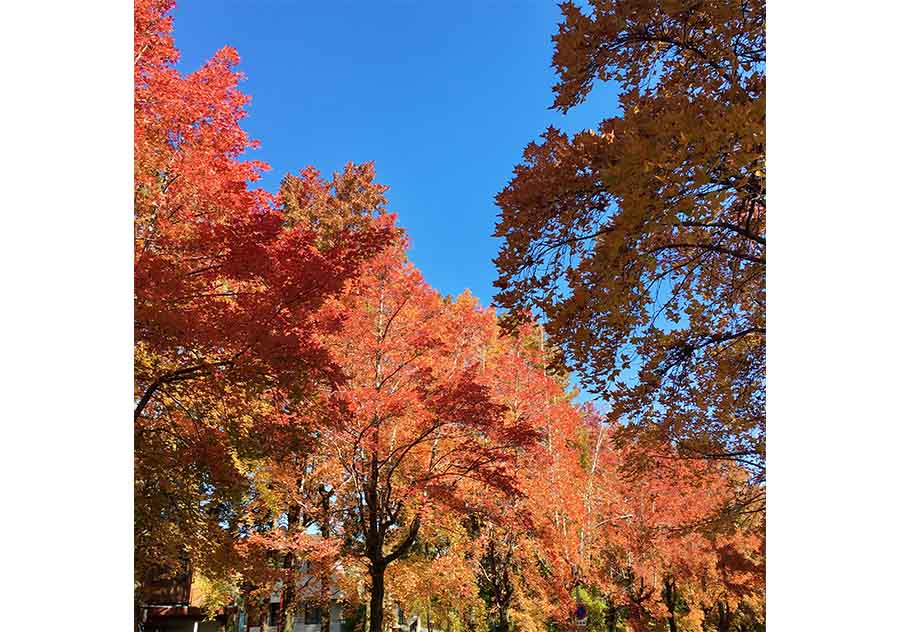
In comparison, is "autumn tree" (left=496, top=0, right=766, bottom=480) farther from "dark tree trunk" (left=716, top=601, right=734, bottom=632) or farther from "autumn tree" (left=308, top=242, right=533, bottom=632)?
"dark tree trunk" (left=716, top=601, right=734, bottom=632)

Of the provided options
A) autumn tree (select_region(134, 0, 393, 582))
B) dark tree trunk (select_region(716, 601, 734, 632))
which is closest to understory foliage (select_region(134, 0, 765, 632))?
autumn tree (select_region(134, 0, 393, 582))

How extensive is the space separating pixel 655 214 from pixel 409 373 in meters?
4.43

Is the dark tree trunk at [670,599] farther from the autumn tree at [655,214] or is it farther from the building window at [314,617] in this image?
the autumn tree at [655,214]

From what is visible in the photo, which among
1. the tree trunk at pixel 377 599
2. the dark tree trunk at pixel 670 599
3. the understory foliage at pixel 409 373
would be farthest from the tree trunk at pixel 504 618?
the tree trunk at pixel 377 599

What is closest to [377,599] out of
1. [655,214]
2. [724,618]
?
[655,214]

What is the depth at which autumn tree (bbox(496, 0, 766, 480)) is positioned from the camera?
1.69 metres

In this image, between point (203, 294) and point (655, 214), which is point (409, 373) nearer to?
point (203, 294)

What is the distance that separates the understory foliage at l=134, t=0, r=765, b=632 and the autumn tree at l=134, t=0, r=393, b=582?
15mm

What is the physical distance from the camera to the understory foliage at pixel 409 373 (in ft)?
7.80

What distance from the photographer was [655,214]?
66.1 inches

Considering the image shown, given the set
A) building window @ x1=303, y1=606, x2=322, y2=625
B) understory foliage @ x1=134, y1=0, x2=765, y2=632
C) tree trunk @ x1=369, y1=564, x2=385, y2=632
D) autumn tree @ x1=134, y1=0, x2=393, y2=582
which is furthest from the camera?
building window @ x1=303, y1=606, x2=322, y2=625

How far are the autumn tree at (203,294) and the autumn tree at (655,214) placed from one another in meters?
1.65
